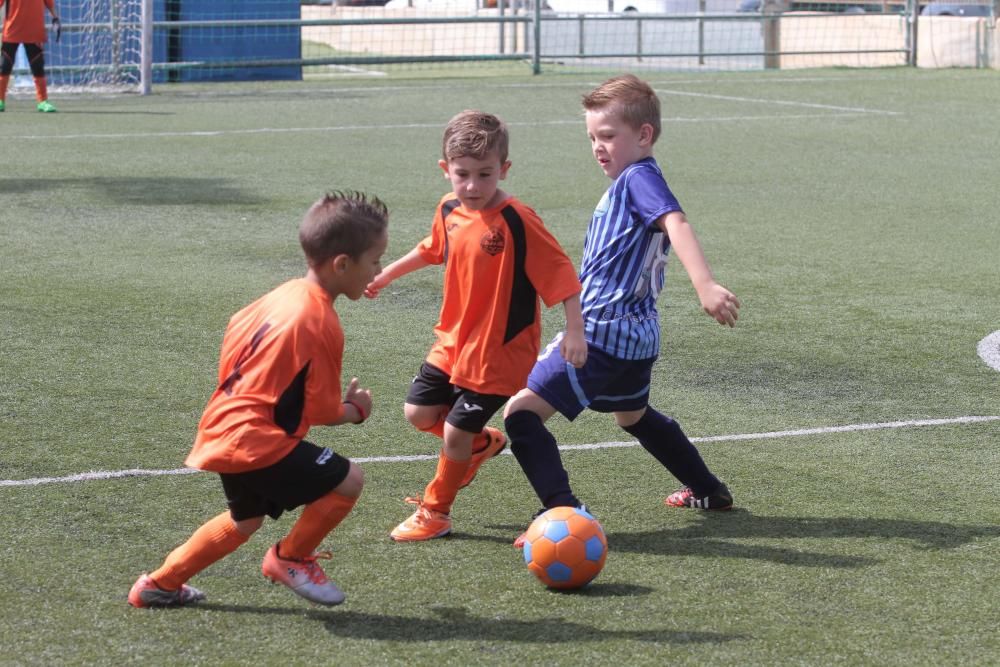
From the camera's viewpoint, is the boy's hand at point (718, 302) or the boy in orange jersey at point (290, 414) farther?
the boy's hand at point (718, 302)

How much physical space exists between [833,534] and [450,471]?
1.18 m

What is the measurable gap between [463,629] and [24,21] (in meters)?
15.8

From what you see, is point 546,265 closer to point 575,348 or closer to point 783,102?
point 575,348

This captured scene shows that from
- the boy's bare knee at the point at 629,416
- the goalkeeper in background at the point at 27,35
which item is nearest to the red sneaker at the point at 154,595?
the boy's bare knee at the point at 629,416

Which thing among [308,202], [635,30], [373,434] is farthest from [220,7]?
[373,434]

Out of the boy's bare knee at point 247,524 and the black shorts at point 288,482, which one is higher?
the black shorts at point 288,482

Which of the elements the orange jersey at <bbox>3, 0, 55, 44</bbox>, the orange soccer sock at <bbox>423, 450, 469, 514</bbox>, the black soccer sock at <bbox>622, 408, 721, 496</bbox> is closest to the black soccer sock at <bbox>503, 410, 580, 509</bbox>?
the orange soccer sock at <bbox>423, 450, 469, 514</bbox>

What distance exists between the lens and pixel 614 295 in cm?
458

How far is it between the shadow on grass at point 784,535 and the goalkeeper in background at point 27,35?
49.0 ft

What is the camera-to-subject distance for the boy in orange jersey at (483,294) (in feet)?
14.5

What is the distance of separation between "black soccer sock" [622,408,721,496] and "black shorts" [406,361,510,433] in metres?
0.55

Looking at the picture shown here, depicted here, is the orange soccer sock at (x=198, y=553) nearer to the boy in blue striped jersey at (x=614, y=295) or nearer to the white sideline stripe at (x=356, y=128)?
the boy in blue striped jersey at (x=614, y=295)

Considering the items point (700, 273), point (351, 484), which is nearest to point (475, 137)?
point (700, 273)

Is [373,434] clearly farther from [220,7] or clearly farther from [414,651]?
[220,7]
